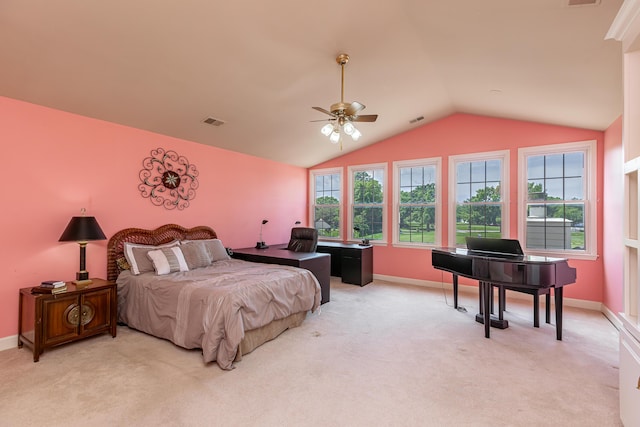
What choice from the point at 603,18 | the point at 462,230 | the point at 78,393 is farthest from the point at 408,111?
the point at 78,393

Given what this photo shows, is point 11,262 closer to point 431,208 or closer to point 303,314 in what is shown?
point 303,314

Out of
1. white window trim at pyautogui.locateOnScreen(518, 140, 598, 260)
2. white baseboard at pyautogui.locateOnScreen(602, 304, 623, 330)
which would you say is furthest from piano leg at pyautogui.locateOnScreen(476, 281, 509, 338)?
white window trim at pyautogui.locateOnScreen(518, 140, 598, 260)

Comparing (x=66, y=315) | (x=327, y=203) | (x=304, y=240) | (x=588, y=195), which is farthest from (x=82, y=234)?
(x=588, y=195)

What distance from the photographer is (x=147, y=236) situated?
392 cm

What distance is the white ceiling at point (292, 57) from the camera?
2.21 metres

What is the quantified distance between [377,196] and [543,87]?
3234 mm

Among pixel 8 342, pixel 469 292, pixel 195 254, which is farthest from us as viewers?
pixel 469 292

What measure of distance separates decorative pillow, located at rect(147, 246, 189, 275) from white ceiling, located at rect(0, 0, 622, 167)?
166 cm

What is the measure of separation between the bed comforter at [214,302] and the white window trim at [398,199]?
2592 millimetres

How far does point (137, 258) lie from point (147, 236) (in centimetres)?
51

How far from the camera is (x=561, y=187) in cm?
435

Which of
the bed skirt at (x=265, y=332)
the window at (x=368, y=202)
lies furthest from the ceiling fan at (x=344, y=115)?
the window at (x=368, y=202)

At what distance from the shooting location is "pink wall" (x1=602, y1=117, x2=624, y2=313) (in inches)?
135

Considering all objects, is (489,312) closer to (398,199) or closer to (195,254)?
(398,199)
